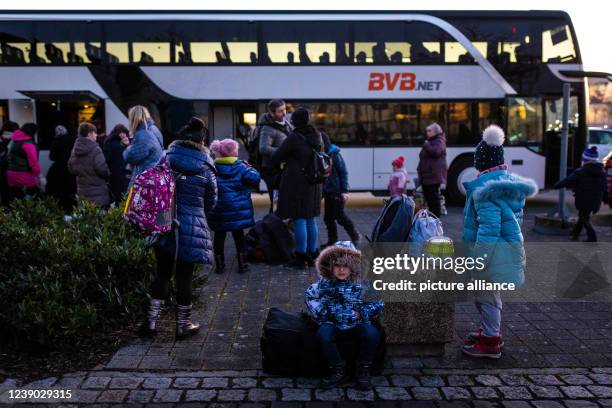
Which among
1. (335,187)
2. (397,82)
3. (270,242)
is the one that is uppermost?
(397,82)

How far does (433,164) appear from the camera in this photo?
11.0 m

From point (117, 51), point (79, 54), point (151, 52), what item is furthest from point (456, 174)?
point (79, 54)

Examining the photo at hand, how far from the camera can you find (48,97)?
13.4 m

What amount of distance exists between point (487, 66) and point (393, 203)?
34.0ft

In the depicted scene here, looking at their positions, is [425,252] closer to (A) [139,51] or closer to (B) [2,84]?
(A) [139,51]

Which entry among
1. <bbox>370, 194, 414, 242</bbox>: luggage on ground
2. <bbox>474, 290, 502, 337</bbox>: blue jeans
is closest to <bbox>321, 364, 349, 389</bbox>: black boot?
<bbox>370, 194, 414, 242</bbox>: luggage on ground

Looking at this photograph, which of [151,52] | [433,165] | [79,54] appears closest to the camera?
[433,165]

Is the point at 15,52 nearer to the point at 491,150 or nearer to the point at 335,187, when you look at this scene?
the point at 335,187

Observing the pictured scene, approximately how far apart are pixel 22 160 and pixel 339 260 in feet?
25.2

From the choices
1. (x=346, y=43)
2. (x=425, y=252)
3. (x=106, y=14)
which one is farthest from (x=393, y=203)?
(x=106, y=14)

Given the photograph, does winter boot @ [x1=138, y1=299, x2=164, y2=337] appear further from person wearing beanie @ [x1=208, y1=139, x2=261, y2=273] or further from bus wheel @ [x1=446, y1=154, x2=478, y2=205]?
bus wheel @ [x1=446, y1=154, x2=478, y2=205]

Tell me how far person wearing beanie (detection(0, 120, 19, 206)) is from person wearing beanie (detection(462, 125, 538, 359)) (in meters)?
8.85

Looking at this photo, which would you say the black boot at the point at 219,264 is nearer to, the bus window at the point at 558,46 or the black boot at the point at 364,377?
the black boot at the point at 364,377

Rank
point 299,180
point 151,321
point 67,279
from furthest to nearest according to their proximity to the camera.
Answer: point 299,180
point 67,279
point 151,321
